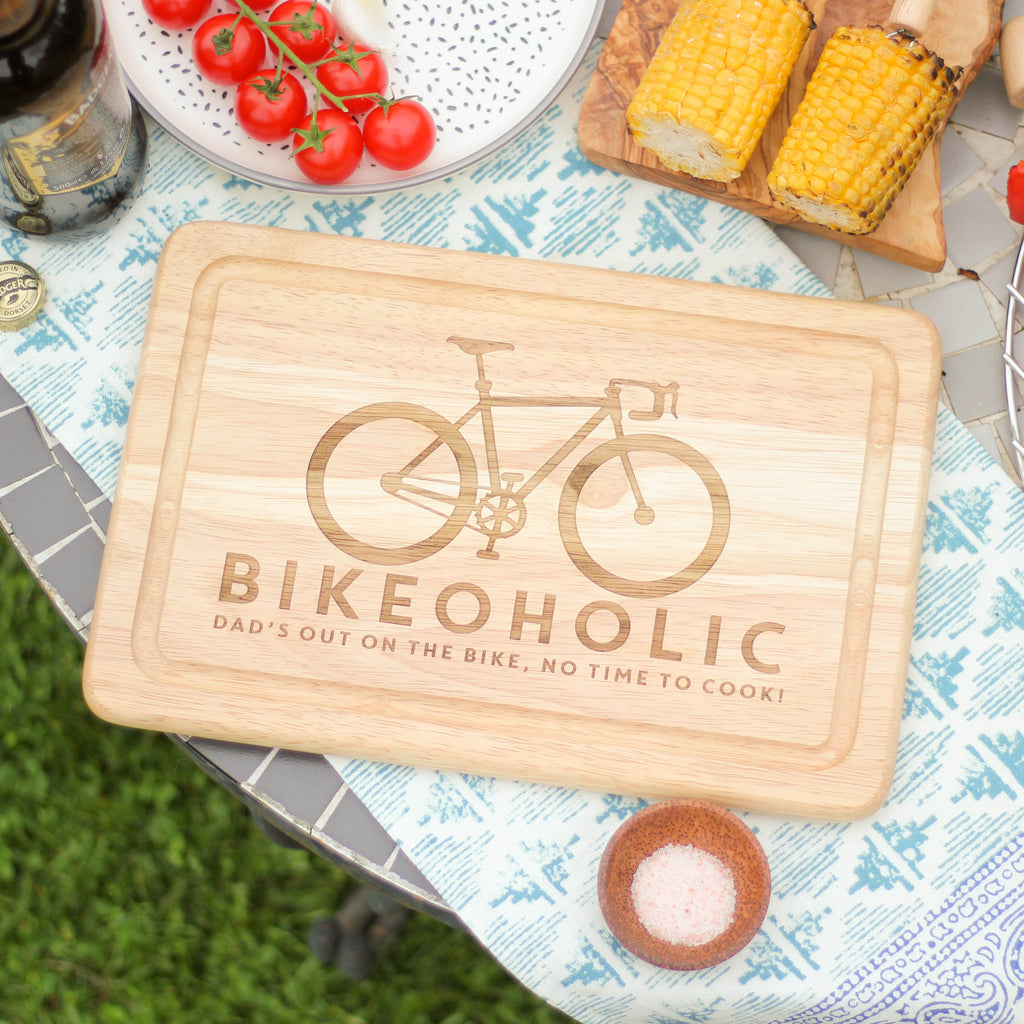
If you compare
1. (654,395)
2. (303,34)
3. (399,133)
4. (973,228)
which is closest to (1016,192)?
(973,228)

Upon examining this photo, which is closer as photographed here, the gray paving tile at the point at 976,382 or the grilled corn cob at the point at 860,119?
the grilled corn cob at the point at 860,119

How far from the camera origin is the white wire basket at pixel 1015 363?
1174 mm

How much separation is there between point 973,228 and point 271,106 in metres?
0.81

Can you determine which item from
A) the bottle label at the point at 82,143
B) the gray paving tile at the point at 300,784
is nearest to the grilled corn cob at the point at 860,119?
the bottle label at the point at 82,143

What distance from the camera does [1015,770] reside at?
112 centimetres

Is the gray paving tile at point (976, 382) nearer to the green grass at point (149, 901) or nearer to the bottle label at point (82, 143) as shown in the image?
the bottle label at point (82, 143)

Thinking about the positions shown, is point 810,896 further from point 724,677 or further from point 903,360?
point 903,360

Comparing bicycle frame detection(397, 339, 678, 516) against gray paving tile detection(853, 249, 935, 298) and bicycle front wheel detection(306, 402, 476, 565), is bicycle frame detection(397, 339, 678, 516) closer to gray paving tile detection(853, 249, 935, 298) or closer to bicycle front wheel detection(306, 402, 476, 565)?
bicycle front wheel detection(306, 402, 476, 565)

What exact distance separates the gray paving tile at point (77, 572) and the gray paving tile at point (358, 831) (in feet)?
1.16

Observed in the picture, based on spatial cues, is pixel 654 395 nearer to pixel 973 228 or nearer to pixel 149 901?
pixel 973 228

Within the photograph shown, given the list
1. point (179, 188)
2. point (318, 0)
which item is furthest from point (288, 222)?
point (318, 0)

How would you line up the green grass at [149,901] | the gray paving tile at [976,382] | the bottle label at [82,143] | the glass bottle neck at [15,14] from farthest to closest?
the green grass at [149,901]
the gray paving tile at [976,382]
the bottle label at [82,143]
the glass bottle neck at [15,14]

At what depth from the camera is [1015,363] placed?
3.91ft

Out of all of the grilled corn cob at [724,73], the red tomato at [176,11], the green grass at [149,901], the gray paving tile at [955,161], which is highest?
the grilled corn cob at [724,73]
